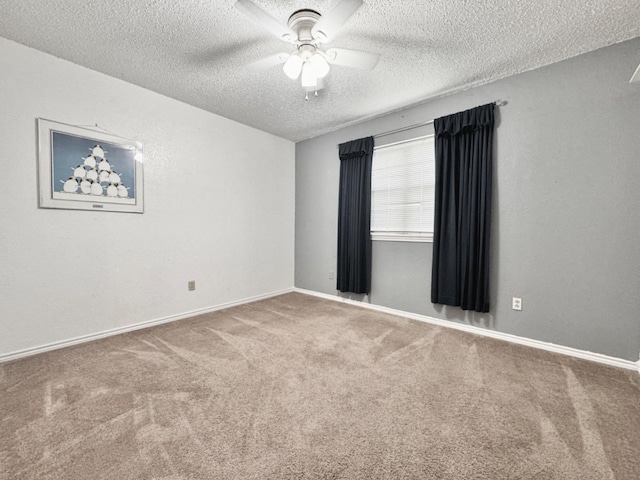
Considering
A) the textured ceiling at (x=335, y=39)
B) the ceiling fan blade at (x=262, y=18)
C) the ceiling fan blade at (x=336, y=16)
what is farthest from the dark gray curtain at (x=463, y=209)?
the ceiling fan blade at (x=262, y=18)

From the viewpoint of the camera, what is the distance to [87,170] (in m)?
2.46

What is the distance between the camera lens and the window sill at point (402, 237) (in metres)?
3.07

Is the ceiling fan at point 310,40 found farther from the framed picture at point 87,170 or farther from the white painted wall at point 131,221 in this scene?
the framed picture at point 87,170

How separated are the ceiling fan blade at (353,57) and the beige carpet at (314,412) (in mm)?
2242

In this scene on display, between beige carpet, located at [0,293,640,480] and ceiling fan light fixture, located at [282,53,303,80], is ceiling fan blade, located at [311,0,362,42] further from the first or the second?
beige carpet, located at [0,293,640,480]

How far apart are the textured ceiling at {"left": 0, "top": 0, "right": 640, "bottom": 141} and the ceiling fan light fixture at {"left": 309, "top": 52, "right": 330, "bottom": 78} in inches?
11.4

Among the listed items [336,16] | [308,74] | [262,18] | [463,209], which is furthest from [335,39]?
[463,209]

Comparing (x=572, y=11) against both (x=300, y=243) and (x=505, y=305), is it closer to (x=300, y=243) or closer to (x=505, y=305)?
(x=505, y=305)

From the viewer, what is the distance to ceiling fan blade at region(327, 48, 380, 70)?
1.86 m

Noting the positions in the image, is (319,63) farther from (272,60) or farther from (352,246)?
(352,246)

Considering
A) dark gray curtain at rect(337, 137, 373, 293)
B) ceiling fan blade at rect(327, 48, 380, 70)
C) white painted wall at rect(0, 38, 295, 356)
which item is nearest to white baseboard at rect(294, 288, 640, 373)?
dark gray curtain at rect(337, 137, 373, 293)

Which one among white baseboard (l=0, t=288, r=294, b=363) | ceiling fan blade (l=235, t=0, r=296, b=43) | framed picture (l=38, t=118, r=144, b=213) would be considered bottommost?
white baseboard (l=0, t=288, r=294, b=363)

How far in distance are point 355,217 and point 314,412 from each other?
249 cm

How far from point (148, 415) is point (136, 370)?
0.63 m
